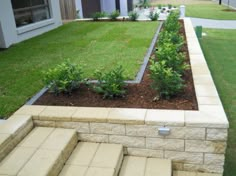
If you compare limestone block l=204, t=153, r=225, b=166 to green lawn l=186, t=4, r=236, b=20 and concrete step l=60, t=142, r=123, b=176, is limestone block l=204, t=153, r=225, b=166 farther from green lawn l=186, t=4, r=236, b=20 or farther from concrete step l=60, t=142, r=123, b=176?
green lawn l=186, t=4, r=236, b=20

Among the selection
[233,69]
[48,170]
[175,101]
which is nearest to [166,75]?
[175,101]

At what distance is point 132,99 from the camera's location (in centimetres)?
343

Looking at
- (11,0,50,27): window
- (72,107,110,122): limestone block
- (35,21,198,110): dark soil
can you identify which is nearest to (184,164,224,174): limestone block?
(35,21,198,110): dark soil

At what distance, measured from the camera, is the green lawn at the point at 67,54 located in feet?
13.5

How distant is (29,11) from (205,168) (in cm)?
698

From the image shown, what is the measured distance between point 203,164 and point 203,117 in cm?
54

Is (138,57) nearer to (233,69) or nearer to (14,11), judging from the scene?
(233,69)

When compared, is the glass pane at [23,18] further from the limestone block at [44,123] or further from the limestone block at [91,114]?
the limestone block at [91,114]

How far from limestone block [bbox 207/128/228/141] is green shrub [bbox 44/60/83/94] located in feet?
6.03

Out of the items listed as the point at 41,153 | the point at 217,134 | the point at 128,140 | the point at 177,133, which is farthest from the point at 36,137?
the point at 217,134

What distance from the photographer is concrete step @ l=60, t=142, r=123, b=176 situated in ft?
8.64

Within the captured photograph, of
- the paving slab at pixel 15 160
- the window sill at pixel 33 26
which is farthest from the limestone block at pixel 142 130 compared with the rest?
the window sill at pixel 33 26

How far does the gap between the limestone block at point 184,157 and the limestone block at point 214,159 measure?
0.06 meters

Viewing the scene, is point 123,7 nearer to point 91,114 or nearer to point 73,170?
point 91,114
